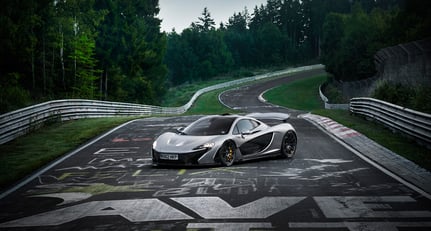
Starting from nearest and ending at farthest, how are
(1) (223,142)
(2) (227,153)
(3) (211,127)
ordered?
1. (1) (223,142)
2. (2) (227,153)
3. (3) (211,127)

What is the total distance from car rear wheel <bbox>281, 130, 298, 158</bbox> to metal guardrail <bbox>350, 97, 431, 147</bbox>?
3514mm

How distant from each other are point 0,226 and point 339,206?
4892 millimetres

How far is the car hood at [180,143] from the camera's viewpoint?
1355 cm

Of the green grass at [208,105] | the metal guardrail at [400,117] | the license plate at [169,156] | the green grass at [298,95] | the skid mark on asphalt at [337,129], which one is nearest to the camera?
the license plate at [169,156]

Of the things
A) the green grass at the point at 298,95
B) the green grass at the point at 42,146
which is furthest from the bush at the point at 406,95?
the green grass at the point at 298,95

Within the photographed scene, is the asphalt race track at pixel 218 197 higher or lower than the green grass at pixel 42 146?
lower

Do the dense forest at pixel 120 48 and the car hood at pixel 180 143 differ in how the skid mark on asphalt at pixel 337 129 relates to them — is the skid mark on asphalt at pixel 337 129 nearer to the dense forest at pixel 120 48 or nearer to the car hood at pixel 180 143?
the car hood at pixel 180 143

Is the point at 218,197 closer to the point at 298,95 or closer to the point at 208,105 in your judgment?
the point at 208,105

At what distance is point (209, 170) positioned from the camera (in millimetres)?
13180

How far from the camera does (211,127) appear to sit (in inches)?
575

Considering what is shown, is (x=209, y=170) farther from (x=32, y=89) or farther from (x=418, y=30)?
(x=418, y=30)

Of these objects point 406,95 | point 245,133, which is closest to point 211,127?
point 245,133

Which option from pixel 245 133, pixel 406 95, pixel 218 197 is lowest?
pixel 218 197

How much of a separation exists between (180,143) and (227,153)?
3.63 ft
